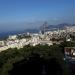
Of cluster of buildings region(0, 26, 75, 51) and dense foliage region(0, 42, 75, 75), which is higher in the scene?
dense foliage region(0, 42, 75, 75)

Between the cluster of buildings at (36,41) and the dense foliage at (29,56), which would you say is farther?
the cluster of buildings at (36,41)

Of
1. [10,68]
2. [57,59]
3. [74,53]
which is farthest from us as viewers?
[74,53]

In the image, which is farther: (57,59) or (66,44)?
(66,44)

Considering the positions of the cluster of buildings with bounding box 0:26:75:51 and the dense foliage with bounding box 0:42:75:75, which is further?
the cluster of buildings with bounding box 0:26:75:51

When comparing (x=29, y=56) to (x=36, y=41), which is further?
(x=36, y=41)

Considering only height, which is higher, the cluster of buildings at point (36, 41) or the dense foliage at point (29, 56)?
the dense foliage at point (29, 56)

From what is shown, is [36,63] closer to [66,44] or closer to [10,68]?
[10,68]

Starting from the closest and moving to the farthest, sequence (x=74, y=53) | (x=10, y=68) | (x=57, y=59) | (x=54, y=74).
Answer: (x=54, y=74) → (x=57, y=59) → (x=10, y=68) → (x=74, y=53)

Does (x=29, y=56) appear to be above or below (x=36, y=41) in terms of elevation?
above

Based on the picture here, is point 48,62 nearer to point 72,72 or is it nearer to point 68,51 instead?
point 72,72

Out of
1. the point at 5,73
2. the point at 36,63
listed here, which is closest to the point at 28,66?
the point at 36,63
